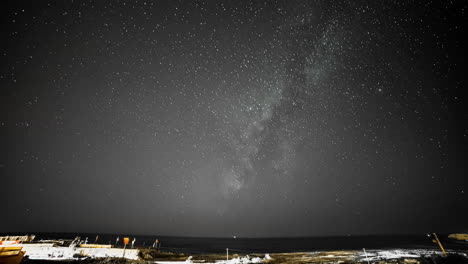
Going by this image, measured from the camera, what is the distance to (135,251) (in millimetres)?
30156

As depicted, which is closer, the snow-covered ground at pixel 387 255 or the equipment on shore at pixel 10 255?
the equipment on shore at pixel 10 255

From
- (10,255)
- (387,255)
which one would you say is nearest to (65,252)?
(10,255)

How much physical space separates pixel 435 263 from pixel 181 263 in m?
A: 28.9

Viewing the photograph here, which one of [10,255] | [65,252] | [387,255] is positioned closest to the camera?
[10,255]

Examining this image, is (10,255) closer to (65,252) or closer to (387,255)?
(65,252)

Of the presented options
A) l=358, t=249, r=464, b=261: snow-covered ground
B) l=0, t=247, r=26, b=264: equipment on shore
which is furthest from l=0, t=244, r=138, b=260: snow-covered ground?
l=358, t=249, r=464, b=261: snow-covered ground

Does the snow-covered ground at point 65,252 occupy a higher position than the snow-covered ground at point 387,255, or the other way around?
the snow-covered ground at point 65,252

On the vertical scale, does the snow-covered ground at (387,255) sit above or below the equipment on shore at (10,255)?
below

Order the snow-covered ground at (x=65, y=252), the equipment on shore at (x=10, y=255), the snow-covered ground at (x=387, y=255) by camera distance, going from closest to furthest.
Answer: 1. the equipment on shore at (x=10, y=255)
2. the snow-covered ground at (x=65, y=252)
3. the snow-covered ground at (x=387, y=255)

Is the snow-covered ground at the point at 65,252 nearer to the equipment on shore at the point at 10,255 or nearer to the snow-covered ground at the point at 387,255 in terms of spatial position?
the equipment on shore at the point at 10,255

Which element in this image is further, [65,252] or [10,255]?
[65,252]

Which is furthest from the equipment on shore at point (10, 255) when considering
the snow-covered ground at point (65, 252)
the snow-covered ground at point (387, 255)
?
the snow-covered ground at point (387, 255)

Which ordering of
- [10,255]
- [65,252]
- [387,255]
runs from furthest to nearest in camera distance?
[387,255]
[65,252]
[10,255]

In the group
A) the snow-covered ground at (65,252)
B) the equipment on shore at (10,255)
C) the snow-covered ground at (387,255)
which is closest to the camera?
the equipment on shore at (10,255)
